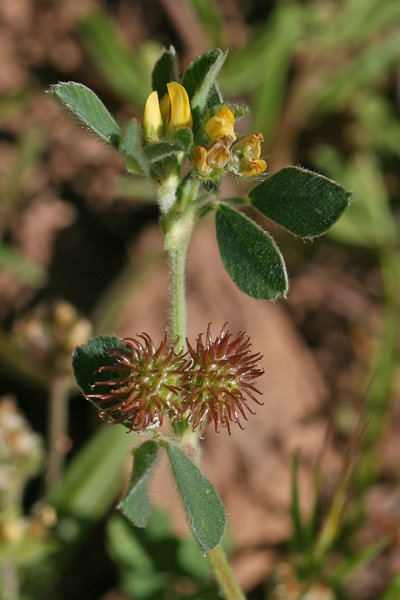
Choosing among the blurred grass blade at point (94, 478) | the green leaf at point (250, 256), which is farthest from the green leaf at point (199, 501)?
the blurred grass blade at point (94, 478)

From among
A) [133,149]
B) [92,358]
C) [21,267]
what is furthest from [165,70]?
[21,267]

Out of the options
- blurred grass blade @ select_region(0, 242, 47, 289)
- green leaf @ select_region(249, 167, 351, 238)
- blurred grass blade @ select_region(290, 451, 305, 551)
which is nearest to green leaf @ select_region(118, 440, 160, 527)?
green leaf @ select_region(249, 167, 351, 238)

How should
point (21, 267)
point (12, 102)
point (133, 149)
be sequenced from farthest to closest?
point (12, 102) → point (21, 267) → point (133, 149)

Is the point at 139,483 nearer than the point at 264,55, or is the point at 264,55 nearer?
the point at 139,483

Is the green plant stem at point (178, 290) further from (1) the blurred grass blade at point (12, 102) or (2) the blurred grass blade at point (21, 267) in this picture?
(1) the blurred grass blade at point (12, 102)

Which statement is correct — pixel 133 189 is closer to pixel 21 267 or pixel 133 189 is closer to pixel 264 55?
pixel 21 267

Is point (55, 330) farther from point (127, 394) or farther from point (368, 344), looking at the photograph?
point (368, 344)
